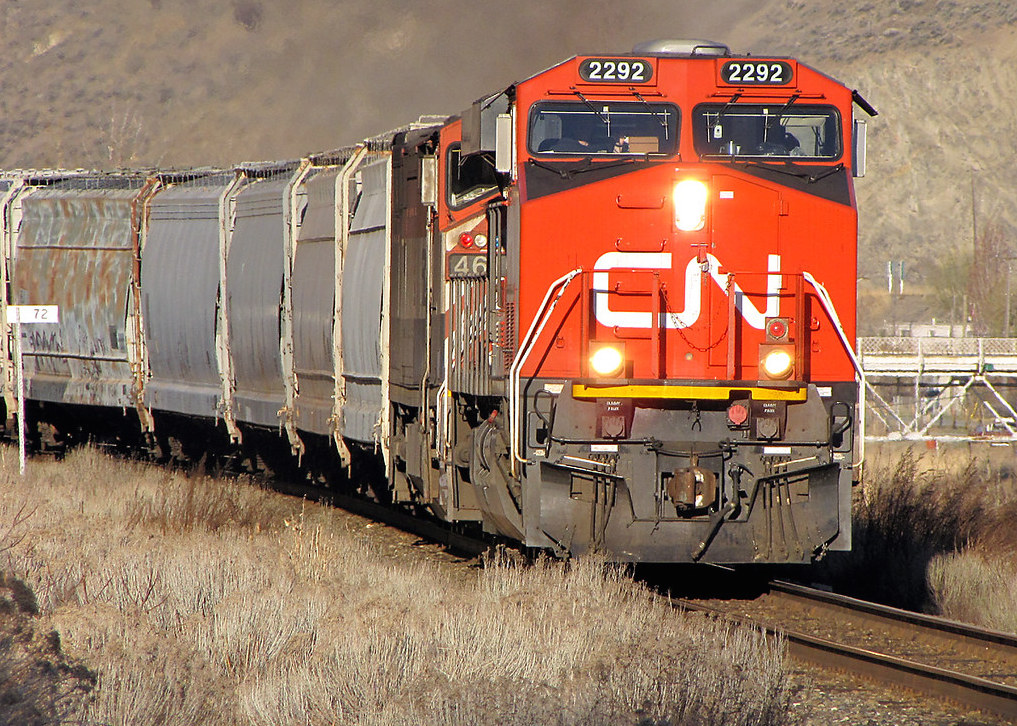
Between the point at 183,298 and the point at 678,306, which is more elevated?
the point at 183,298

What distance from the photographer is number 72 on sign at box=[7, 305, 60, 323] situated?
616 inches

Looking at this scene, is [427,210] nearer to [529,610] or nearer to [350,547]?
[350,547]

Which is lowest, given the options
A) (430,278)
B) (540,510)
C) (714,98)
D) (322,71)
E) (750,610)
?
(750,610)

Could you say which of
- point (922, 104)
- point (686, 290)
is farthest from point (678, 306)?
point (922, 104)

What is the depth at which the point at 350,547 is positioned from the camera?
463 inches

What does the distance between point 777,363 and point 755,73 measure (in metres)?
2.14

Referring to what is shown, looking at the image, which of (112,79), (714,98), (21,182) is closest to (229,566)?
(714,98)

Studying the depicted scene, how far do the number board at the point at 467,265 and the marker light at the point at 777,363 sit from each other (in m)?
2.40

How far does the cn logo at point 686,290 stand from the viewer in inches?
368

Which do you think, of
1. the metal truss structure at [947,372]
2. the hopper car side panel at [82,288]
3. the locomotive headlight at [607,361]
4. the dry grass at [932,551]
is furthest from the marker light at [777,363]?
the metal truss structure at [947,372]

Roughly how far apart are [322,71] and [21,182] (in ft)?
147

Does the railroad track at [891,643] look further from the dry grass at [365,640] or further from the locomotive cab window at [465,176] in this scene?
the locomotive cab window at [465,176]

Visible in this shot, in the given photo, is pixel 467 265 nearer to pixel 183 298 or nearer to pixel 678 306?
pixel 678 306

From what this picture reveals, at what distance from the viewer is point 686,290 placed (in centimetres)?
942
